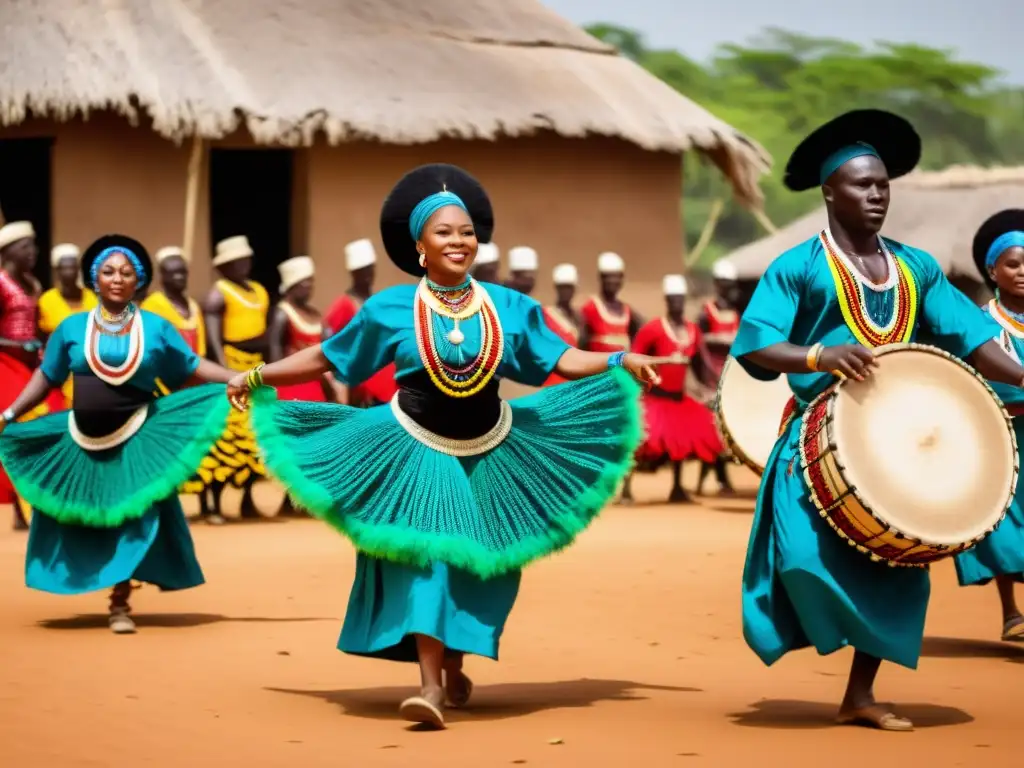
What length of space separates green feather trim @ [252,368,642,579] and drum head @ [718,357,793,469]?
14.5 feet

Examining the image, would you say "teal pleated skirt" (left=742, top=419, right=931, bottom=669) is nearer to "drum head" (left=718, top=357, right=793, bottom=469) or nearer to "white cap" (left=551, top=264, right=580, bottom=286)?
"drum head" (left=718, top=357, right=793, bottom=469)

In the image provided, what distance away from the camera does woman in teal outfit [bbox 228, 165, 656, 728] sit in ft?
23.0

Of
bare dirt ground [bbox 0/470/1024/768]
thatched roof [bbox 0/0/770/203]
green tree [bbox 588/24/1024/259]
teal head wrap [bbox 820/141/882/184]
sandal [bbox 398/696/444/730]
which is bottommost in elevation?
bare dirt ground [bbox 0/470/1024/768]

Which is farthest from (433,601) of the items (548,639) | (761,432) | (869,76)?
(869,76)

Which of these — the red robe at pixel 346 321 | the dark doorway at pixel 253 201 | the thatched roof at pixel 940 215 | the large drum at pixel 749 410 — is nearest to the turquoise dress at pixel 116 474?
the large drum at pixel 749 410

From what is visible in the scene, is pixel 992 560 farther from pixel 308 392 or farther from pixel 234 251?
pixel 234 251

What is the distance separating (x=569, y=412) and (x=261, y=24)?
519 inches

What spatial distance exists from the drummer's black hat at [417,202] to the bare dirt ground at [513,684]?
169 cm

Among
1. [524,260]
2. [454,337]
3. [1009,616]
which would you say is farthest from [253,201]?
[454,337]

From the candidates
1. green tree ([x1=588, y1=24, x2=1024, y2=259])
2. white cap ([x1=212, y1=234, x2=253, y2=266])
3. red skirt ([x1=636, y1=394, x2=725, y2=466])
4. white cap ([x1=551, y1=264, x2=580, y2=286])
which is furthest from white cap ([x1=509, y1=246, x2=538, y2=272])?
green tree ([x1=588, y1=24, x2=1024, y2=259])

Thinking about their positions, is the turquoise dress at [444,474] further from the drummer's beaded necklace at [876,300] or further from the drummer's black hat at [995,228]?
the drummer's black hat at [995,228]

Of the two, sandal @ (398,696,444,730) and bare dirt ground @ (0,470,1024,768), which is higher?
sandal @ (398,696,444,730)

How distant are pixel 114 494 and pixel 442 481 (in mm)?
2962

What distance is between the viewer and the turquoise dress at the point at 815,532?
6.70 meters
